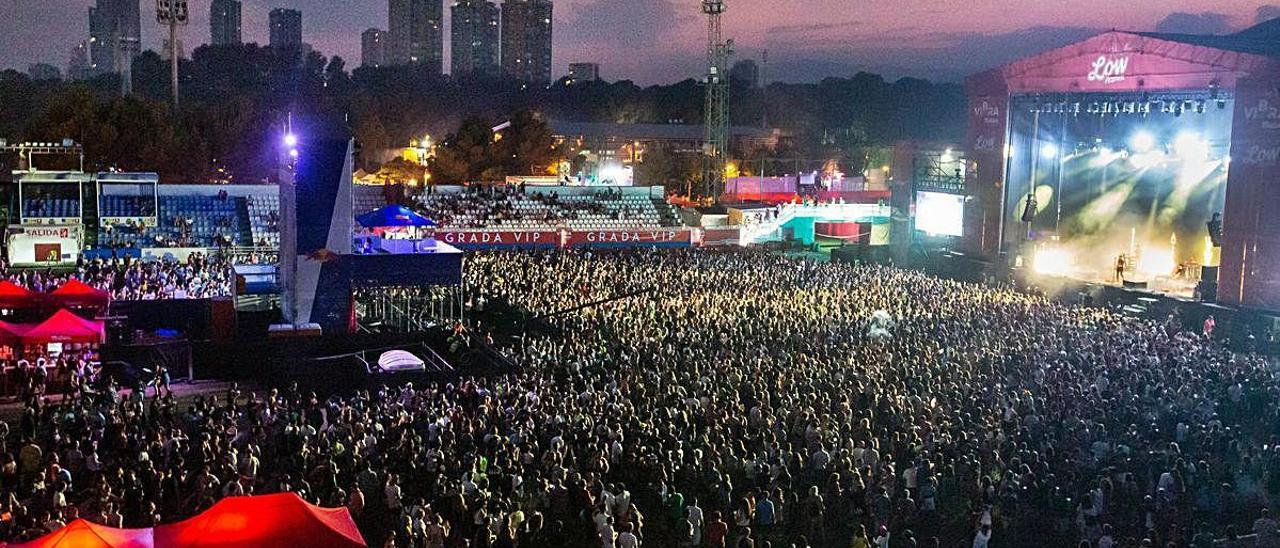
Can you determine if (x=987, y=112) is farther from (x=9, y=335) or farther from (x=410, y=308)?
(x=9, y=335)

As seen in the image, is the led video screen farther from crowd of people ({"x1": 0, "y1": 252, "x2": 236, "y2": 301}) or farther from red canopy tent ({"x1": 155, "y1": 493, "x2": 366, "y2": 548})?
red canopy tent ({"x1": 155, "y1": 493, "x2": 366, "y2": 548})

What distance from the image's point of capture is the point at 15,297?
2070cm

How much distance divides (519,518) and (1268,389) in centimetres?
1237

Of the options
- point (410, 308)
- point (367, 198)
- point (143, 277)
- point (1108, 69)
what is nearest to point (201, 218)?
point (143, 277)

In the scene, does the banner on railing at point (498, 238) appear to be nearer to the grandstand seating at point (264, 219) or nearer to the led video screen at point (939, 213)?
the grandstand seating at point (264, 219)

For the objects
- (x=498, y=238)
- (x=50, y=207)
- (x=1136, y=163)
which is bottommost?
(x=498, y=238)

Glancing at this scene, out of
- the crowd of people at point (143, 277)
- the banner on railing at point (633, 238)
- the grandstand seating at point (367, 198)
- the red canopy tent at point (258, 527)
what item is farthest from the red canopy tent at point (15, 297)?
the banner on railing at point (633, 238)

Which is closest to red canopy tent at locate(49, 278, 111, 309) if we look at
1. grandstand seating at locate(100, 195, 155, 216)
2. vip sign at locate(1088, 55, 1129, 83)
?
grandstand seating at locate(100, 195, 155, 216)

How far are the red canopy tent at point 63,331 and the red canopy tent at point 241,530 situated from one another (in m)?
10.9

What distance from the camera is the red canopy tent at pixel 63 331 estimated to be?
1858 cm

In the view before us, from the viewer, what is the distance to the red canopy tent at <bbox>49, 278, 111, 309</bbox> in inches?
825

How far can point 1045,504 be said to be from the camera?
41.0 feet

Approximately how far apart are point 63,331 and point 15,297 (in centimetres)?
274

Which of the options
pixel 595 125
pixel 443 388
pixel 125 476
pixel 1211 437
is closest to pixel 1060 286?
pixel 1211 437
